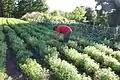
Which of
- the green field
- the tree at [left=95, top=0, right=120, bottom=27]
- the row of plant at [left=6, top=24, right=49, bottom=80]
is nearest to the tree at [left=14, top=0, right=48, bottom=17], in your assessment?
the tree at [left=95, top=0, right=120, bottom=27]

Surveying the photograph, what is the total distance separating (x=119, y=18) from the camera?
107 feet

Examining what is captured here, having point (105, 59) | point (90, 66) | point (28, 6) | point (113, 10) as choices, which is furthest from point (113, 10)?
point (28, 6)

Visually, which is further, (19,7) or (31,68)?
(19,7)

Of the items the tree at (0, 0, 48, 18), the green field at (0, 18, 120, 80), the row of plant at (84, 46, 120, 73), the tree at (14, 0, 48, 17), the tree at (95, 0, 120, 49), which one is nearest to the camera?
the green field at (0, 18, 120, 80)

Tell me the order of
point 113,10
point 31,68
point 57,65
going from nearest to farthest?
point 31,68
point 57,65
point 113,10

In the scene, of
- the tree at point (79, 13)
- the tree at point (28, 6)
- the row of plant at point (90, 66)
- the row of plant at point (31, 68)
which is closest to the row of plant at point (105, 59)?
the row of plant at point (90, 66)

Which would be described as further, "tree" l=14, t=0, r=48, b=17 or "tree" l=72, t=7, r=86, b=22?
"tree" l=14, t=0, r=48, b=17

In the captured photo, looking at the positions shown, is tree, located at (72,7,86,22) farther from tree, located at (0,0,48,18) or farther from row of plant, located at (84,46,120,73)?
row of plant, located at (84,46,120,73)

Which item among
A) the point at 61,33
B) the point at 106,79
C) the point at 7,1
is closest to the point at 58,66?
the point at 106,79

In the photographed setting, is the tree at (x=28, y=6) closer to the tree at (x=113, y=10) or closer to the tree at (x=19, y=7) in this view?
the tree at (x=19, y=7)

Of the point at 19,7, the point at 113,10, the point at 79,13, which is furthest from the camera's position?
the point at 19,7

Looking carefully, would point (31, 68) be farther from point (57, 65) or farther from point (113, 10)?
point (113, 10)

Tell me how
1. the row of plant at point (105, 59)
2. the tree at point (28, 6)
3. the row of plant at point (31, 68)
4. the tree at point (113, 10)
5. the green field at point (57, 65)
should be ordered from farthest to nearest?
the tree at point (28, 6) < the tree at point (113, 10) < the row of plant at point (105, 59) < the green field at point (57, 65) < the row of plant at point (31, 68)

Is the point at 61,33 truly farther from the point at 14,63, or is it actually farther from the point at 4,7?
the point at 4,7
